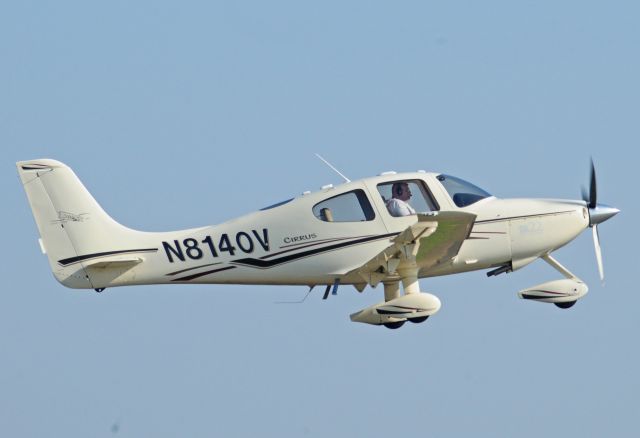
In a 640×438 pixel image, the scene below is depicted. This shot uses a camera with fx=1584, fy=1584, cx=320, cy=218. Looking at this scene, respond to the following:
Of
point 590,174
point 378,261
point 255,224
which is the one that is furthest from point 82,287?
point 590,174

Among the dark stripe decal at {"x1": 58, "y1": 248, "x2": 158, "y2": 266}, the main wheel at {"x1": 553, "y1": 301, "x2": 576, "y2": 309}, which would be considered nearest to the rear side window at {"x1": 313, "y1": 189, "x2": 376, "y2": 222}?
the dark stripe decal at {"x1": 58, "y1": 248, "x2": 158, "y2": 266}

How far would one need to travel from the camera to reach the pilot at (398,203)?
894 inches

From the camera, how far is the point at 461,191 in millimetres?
23203

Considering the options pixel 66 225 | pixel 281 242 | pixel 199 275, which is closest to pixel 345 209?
pixel 281 242

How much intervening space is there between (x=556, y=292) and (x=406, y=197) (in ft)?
8.81

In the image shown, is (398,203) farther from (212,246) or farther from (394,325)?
(212,246)

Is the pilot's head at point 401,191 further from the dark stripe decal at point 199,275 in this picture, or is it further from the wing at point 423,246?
the dark stripe decal at point 199,275

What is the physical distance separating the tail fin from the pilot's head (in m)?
3.74

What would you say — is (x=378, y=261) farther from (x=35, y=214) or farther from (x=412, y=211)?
(x=35, y=214)

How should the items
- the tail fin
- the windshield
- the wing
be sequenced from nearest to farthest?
1. the wing
2. the tail fin
3. the windshield

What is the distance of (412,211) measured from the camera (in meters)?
22.8

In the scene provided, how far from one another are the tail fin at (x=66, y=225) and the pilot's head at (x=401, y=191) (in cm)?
374

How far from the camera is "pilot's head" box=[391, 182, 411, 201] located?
74.6ft

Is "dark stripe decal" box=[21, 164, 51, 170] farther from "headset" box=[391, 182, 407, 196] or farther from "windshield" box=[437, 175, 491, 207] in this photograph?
"windshield" box=[437, 175, 491, 207]
